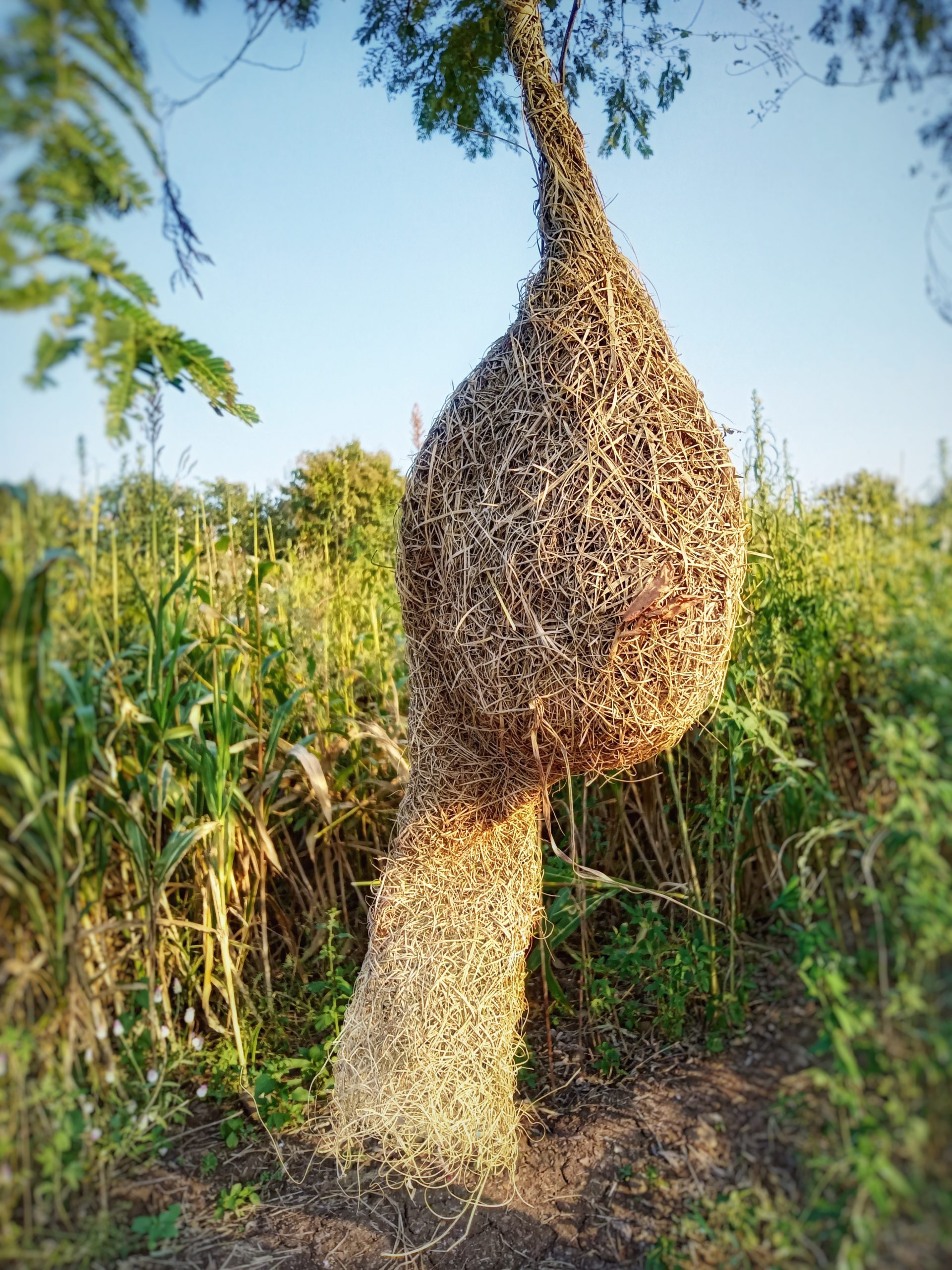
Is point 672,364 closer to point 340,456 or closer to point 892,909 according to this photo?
point 892,909

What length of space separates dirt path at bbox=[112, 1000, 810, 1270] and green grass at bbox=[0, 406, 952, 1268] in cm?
12

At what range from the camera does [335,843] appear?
3.04 meters

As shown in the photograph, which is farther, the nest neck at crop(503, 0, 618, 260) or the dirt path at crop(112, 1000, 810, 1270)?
the nest neck at crop(503, 0, 618, 260)

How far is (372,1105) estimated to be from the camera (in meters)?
2.37

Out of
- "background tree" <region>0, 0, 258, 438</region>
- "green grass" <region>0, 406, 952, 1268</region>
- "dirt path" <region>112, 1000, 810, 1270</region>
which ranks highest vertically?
"background tree" <region>0, 0, 258, 438</region>

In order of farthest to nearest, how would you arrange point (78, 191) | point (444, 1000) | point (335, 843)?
point (335, 843) < point (444, 1000) < point (78, 191)

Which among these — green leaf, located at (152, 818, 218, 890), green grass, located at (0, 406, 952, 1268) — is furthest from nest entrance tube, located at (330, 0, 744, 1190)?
green leaf, located at (152, 818, 218, 890)

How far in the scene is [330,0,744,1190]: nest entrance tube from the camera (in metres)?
1.97

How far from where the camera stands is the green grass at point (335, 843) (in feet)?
4.66

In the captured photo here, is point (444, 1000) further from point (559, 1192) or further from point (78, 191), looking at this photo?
point (78, 191)

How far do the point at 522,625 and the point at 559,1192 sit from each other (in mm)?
1538

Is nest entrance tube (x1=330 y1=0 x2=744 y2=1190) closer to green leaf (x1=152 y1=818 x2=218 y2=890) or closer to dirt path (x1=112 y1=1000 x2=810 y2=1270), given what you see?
dirt path (x1=112 y1=1000 x2=810 y2=1270)

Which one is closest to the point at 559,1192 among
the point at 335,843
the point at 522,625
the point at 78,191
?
the point at 335,843

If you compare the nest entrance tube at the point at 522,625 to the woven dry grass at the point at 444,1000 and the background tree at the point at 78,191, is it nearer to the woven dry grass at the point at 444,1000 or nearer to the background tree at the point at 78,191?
the woven dry grass at the point at 444,1000
